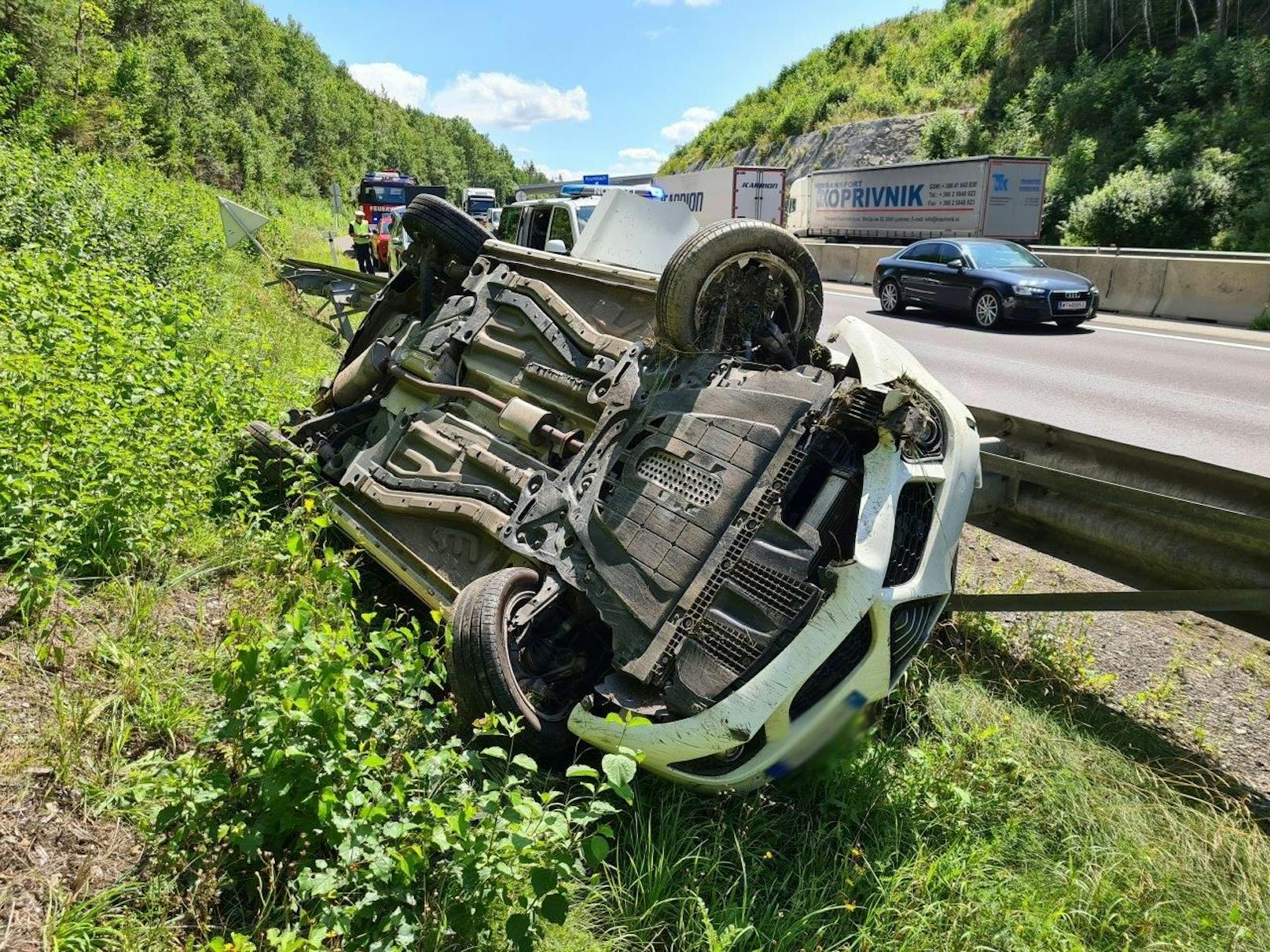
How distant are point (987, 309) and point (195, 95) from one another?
27451 mm

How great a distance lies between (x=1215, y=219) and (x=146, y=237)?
874 inches

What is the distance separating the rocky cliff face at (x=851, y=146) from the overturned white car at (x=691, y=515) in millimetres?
33128

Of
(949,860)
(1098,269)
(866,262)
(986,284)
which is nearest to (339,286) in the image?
(949,860)

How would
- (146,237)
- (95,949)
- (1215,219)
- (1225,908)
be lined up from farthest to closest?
(1215,219)
(146,237)
(1225,908)
(95,949)

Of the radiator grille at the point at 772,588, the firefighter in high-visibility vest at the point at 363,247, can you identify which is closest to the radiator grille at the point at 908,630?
the radiator grille at the point at 772,588

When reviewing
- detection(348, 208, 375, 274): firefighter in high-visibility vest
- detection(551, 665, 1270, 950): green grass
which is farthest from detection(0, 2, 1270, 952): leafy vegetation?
detection(348, 208, 375, 274): firefighter in high-visibility vest

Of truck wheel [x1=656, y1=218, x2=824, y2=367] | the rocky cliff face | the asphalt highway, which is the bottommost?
the asphalt highway

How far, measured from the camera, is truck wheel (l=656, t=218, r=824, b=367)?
3363 millimetres

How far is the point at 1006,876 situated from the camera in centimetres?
255

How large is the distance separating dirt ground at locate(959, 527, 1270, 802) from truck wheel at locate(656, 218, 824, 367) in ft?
5.23

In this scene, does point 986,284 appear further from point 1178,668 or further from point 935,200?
point 935,200

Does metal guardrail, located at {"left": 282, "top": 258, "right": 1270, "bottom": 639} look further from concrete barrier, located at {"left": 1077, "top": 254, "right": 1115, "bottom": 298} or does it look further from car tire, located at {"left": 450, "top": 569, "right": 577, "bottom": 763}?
concrete barrier, located at {"left": 1077, "top": 254, "right": 1115, "bottom": 298}

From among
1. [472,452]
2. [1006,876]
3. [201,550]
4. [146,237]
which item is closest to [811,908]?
[1006,876]

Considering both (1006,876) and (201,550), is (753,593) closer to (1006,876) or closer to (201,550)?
(1006,876)
